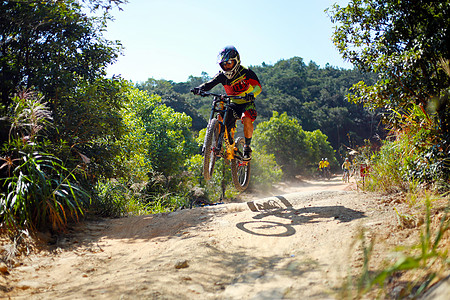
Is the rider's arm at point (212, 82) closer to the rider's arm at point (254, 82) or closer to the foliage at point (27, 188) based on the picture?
the rider's arm at point (254, 82)

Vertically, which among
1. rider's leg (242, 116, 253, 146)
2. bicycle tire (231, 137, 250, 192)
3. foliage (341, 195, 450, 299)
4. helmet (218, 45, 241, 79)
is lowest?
Result: foliage (341, 195, 450, 299)

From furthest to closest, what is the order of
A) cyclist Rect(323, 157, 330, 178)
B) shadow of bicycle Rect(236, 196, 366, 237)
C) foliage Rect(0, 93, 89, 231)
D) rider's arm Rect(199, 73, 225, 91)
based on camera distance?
cyclist Rect(323, 157, 330, 178) < rider's arm Rect(199, 73, 225, 91) < shadow of bicycle Rect(236, 196, 366, 237) < foliage Rect(0, 93, 89, 231)

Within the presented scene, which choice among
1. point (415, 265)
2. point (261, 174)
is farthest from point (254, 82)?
point (261, 174)

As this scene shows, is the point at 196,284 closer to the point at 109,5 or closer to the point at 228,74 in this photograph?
the point at 228,74

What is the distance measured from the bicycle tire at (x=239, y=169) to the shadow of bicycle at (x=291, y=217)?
A: 994 mm

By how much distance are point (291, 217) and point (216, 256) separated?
5.47 feet

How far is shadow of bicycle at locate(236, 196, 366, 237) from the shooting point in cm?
436

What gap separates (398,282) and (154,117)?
18.0m

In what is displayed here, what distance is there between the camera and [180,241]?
4328mm

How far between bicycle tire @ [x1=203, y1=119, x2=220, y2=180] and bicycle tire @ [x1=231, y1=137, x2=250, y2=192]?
70cm

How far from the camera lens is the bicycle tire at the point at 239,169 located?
644 cm

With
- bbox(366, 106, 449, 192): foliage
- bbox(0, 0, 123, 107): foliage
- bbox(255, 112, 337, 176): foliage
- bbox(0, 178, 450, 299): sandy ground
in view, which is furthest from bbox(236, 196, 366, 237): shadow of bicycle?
bbox(255, 112, 337, 176): foliage

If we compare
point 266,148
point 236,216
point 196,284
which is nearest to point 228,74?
point 236,216

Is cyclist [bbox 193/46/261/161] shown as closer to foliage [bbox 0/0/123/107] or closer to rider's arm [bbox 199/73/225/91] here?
rider's arm [bbox 199/73/225/91]
